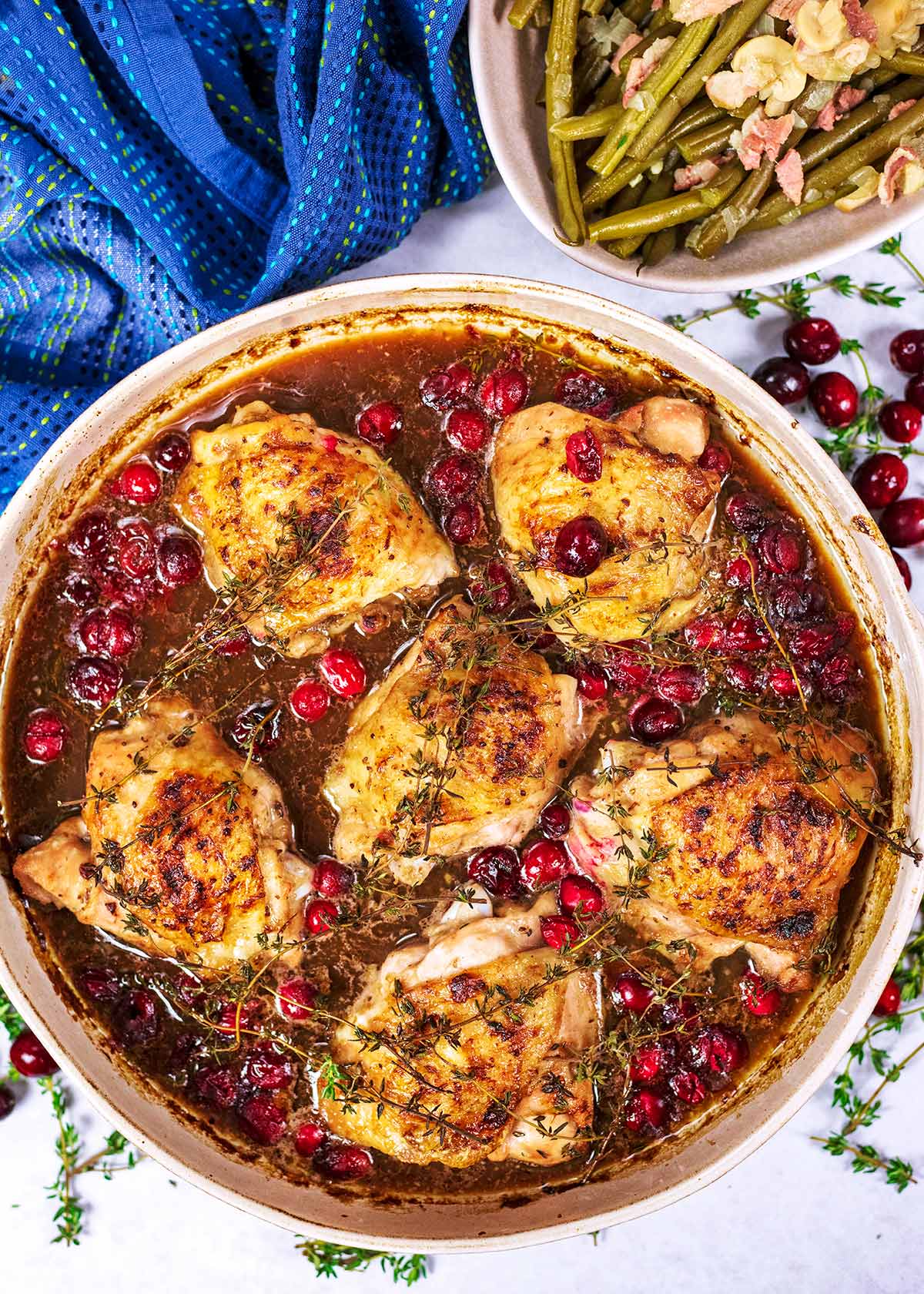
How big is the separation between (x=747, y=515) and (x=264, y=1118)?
2848 millimetres

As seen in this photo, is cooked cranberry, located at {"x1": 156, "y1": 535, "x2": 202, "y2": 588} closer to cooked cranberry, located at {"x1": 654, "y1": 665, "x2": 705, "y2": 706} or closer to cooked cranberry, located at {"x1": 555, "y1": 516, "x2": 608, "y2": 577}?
cooked cranberry, located at {"x1": 555, "y1": 516, "x2": 608, "y2": 577}

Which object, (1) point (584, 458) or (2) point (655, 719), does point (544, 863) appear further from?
(1) point (584, 458)

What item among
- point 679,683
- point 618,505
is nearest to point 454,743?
point 679,683

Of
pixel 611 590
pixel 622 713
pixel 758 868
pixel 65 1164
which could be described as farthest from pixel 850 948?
pixel 65 1164

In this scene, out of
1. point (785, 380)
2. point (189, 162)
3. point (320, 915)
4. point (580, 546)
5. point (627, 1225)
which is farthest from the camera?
point (627, 1225)

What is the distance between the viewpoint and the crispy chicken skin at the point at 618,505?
3.68 m

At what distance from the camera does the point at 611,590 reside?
3.73 metres

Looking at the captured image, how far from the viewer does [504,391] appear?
3.94m

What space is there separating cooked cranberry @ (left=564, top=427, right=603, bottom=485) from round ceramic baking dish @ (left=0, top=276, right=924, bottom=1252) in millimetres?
467

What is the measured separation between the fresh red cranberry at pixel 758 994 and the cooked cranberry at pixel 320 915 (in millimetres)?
1530

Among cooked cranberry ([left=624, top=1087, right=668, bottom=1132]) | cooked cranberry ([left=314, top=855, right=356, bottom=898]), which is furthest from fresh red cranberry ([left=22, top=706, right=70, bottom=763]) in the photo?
cooked cranberry ([left=624, top=1087, right=668, bottom=1132])

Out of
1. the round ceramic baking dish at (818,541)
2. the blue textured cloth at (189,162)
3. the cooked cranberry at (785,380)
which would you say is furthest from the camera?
the cooked cranberry at (785,380)

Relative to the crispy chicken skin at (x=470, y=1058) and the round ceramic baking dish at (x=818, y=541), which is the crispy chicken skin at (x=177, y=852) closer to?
the round ceramic baking dish at (x=818, y=541)

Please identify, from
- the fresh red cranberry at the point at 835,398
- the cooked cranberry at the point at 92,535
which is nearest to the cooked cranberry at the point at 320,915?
the cooked cranberry at the point at 92,535
